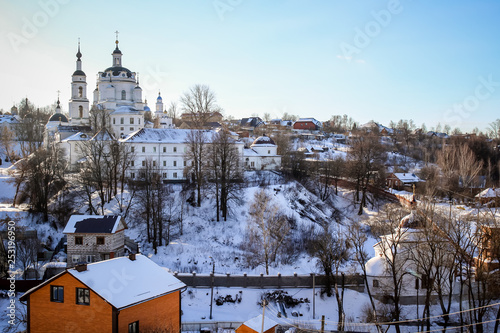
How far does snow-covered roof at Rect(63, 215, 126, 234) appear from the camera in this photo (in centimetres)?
2548

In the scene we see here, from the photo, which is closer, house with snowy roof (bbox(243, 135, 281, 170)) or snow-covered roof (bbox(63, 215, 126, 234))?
snow-covered roof (bbox(63, 215, 126, 234))

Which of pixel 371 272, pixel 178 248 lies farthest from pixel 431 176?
pixel 178 248

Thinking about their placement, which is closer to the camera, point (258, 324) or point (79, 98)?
point (258, 324)

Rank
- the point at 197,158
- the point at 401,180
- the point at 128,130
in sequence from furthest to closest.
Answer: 1. the point at 401,180
2. the point at 128,130
3. the point at 197,158

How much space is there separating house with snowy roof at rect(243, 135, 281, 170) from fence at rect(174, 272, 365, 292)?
20703mm

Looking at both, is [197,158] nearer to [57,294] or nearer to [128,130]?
[128,130]

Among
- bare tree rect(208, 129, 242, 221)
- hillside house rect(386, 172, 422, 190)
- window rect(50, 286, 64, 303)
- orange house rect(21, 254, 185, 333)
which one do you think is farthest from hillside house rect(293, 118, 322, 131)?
window rect(50, 286, 64, 303)

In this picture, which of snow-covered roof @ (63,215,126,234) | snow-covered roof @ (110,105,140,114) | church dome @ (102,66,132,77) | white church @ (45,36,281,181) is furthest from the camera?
church dome @ (102,66,132,77)

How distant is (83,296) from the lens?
1566cm

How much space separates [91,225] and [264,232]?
10846 millimetres

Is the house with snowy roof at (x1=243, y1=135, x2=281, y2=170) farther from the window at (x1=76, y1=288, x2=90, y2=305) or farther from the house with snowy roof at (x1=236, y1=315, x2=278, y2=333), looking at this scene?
the window at (x1=76, y1=288, x2=90, y2=305)

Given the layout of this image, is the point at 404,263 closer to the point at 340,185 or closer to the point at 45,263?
the point at 45,263

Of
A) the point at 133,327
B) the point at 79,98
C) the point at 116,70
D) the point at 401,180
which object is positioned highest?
the point at 116,70

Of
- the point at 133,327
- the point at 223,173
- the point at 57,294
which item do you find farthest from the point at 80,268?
the point at 223,173
